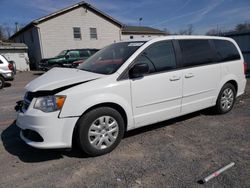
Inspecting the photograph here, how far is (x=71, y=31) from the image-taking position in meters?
21.6

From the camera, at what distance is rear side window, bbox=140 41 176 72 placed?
12.6ft

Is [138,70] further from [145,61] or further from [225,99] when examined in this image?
[225,99]

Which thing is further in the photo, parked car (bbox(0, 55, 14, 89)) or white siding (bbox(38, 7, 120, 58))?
white siding (bbox(38, 7, 120, 58))

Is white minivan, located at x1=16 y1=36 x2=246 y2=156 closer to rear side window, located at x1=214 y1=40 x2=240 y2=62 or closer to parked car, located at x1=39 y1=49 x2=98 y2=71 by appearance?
rear side window, located at x1=214 y1=40 x2=240 y2=62

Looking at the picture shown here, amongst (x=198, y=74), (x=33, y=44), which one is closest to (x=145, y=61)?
(x=198, y=74)

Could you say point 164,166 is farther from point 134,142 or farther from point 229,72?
point 229,72

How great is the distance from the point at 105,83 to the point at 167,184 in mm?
1631

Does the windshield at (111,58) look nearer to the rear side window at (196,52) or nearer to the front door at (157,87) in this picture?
the front door at (157,87)

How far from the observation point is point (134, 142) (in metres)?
3.92

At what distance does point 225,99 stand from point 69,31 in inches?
755

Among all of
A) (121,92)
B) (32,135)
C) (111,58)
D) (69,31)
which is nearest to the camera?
(32,135)

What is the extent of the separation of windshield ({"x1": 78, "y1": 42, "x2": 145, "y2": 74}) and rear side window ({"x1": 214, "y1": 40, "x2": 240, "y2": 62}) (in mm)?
2054

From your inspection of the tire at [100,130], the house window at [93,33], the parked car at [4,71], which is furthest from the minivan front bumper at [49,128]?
the house window at [93,33]

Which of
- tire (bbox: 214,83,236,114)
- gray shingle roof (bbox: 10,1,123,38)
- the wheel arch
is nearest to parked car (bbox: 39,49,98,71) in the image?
gray shingle roof (bbox: 10,1,123,38)
